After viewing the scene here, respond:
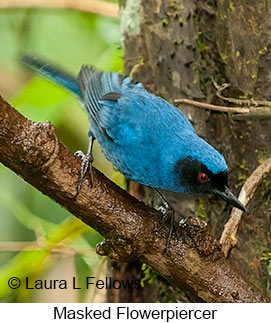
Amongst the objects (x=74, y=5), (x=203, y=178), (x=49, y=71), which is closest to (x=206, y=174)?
(x=203, y=178)

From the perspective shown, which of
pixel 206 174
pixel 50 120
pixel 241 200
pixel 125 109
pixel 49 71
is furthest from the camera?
pixel 49 71

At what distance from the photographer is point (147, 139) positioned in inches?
129

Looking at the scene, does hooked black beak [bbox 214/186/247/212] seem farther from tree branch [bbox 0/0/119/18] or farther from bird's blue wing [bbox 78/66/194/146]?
tree branch [bbox 0/0/119/18]

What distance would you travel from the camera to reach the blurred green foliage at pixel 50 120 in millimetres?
3793

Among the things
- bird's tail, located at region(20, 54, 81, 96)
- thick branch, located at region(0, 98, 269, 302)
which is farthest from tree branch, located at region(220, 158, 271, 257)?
bird's tail, located at region(20, 54, 81, 96)

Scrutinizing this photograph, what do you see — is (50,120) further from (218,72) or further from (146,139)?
(218,72)

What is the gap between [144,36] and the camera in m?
3.83

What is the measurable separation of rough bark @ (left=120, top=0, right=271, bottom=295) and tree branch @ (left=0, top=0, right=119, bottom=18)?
570 mm

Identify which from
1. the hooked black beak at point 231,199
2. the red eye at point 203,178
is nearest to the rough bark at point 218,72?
the hooked black beak at point 231,199

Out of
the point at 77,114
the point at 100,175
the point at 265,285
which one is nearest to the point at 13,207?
the point at 77,114

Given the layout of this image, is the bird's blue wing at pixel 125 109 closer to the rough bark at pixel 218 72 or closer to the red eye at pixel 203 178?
the rough bark at pixel 218 72

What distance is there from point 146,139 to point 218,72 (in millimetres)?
713

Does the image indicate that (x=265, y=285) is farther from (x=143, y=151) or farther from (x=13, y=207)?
(x=13, y=207)
